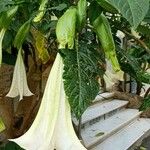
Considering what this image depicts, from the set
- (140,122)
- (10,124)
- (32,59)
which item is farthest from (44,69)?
(140,122)

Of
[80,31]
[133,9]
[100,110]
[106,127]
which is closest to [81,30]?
[80,31]

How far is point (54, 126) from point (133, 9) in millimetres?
208

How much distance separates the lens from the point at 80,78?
699 millimetres

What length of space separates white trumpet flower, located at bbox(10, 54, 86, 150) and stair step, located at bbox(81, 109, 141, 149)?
6.17 ft

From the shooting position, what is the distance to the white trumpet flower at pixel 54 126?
0.64 metres

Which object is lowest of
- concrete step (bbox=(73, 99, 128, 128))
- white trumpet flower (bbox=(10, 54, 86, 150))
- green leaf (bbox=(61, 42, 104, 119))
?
concrete step (bbox=(73, 99, 128, 128))

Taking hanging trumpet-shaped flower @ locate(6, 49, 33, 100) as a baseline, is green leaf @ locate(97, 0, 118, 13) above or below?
above

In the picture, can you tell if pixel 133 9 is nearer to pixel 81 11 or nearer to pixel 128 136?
pixel 81 11

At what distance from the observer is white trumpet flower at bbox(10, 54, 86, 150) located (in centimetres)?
64

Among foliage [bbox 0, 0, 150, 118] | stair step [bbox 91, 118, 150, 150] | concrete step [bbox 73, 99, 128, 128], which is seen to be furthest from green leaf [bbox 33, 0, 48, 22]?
concrete step [bbox 73, 99, 128, 128]

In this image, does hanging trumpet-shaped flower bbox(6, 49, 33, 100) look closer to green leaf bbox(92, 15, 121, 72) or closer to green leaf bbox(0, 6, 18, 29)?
green leaf bbox(0, 6, 18, 29)

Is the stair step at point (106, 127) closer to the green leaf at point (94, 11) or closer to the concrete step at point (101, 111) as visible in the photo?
the concrete step at point (101, 111)

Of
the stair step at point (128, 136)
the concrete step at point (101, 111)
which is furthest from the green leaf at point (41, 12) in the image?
the concrete step at point (101, 111)

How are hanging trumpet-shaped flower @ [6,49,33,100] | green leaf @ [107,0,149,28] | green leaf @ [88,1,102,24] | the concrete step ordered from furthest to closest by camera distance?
Answer: the concrete step < hanging trumpet-shaped flower @ [6,49,33,100] < green leaf @ [88,1,102,24] < green leaf @ [107,0,149,28]
